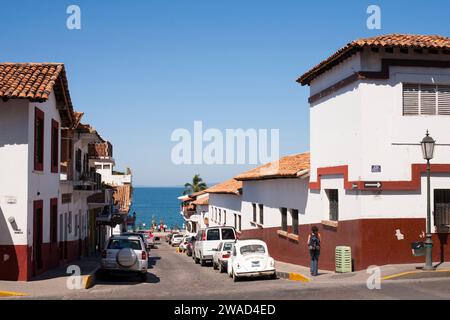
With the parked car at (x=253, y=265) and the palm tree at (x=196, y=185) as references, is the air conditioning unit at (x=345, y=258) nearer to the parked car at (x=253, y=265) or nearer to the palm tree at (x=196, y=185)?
the parked car at (x=253, y=265)

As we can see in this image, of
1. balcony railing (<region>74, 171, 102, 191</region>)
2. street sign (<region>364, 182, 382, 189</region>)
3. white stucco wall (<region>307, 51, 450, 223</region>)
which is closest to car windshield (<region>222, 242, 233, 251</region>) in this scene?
white stucco wall (<region>307, 51, 450, 223</region>)

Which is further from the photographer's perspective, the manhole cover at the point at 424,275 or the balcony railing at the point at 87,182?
the balcony railing at the point at 87,182

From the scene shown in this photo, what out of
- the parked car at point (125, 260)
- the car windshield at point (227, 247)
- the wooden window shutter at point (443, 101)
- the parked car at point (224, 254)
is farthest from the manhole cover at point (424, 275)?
the car windshield at point (227, 247)

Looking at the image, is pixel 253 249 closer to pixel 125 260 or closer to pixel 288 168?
pixel 125 260

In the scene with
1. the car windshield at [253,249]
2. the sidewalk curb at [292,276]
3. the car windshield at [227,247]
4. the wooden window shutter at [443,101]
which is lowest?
the sidewalk curb at [292,276]

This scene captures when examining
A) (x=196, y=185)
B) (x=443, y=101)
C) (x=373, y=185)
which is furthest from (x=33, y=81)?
(x=196, y=185)

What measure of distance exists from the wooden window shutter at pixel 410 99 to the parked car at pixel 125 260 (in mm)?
10744

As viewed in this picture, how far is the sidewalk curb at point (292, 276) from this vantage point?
2011cm

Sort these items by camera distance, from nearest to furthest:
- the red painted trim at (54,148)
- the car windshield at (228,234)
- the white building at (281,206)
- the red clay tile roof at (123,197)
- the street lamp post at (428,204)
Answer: the street lamp post at (428,204) < the red painted trim at (54,148) < the white building at (281,206) < the car windshield at (228,234) < the red clay tile roof at (123,197)

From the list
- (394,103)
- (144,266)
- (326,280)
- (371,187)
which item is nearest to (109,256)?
(144,266)

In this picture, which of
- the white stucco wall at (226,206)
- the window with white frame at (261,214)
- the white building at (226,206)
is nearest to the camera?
the window with white frame at (261,214)

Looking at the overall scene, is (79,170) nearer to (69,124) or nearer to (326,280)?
(69,124)

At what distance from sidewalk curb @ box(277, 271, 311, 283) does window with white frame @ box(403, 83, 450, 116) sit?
21.7 feet

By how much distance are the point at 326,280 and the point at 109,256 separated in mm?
8021
